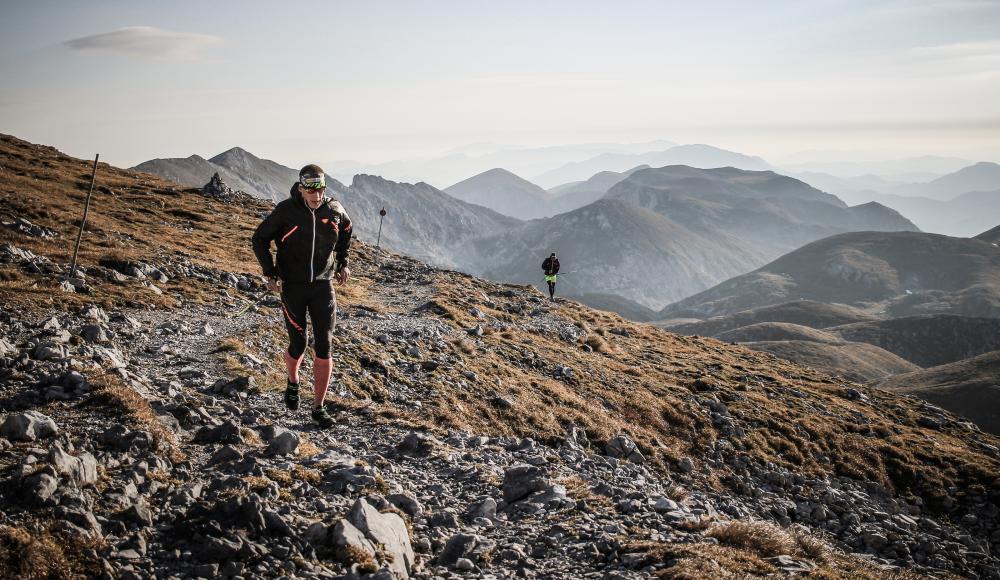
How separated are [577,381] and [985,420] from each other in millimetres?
124135

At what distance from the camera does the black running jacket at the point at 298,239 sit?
997 centimetres

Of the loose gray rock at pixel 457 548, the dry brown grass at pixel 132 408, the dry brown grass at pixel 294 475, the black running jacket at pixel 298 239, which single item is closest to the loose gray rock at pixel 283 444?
the dry brown grass at pixel 294 475

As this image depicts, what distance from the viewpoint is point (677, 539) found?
28.0 ft

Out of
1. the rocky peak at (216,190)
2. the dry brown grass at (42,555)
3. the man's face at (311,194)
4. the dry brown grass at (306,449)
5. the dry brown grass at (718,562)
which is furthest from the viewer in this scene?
the rocky peak at (216,190)

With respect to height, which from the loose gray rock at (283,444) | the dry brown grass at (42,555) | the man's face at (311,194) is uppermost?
the man's face at (311,194)

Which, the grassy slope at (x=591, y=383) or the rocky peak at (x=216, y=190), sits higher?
the rocky peak at (x=216, y=190)

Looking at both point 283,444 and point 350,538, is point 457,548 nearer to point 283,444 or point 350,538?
point 350,538

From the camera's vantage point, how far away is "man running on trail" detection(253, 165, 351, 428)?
9.98m

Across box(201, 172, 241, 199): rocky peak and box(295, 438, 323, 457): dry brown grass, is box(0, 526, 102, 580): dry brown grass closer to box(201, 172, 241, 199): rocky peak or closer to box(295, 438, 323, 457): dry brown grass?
box(295, 438, 323, 457): dry brown grass

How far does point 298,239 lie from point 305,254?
29 centimetres

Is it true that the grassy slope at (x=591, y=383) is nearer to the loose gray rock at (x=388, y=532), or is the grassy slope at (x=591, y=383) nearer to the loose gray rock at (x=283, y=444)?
the loose gray rock at (x=283, y=444)

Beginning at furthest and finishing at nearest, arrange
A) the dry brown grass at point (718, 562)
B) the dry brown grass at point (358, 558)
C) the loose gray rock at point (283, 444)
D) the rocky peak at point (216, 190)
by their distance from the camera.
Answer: the rocky peak at point (216, 190), the loose gray rock at point (283, 444), the dry brown grass at point (718, 562), the dry brown grass at point (358, 558)

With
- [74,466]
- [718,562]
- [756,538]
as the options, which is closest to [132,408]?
[74,466]

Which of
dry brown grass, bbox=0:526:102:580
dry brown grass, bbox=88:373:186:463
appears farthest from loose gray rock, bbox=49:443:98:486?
dry brown grass, bbox=88:373:186:463
